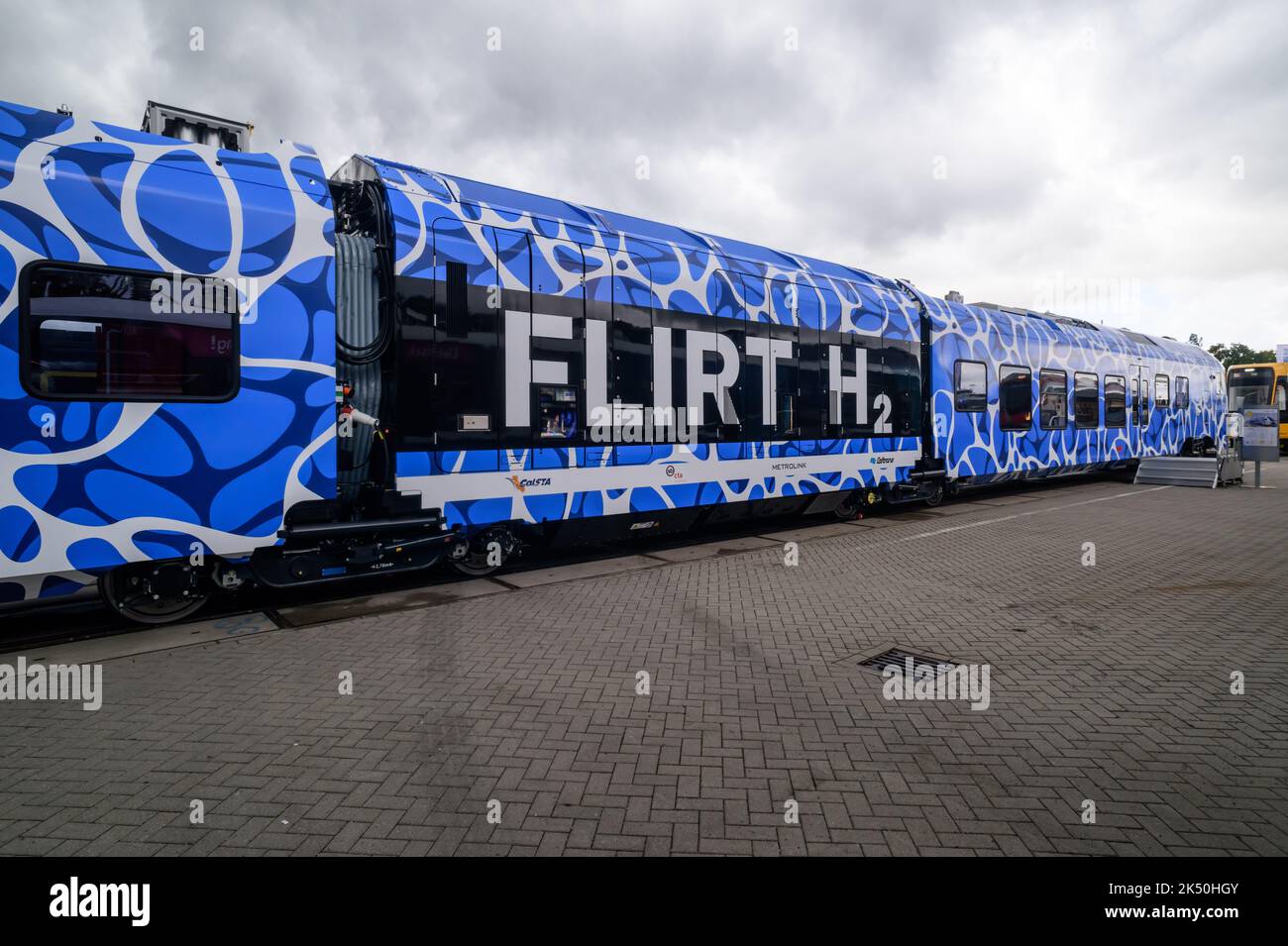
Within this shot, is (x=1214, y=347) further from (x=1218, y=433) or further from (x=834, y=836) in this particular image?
(x=834, y=836)

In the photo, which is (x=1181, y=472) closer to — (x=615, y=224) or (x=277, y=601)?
(x=615, y=224)

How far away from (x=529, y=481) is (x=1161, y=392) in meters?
21.7

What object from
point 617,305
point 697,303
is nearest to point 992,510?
point 697,303

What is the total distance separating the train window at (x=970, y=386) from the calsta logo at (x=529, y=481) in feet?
30.3

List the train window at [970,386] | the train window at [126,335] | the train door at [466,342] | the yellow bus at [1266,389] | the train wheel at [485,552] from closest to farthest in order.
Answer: the train window at [126,335], the train door at [466,342], the train wheel at [485,552], the train window at [970,386], the yellow bus at [1266,389]

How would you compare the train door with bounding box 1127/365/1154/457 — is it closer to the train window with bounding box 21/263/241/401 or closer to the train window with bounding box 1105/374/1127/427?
the train window with bounding box 1105/374/1127/427

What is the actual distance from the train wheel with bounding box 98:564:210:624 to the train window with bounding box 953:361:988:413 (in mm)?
12758

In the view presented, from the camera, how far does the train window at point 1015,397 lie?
1479 centimetres

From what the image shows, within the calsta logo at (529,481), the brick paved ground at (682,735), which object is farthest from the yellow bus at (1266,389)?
the calsta logo at (529,481)

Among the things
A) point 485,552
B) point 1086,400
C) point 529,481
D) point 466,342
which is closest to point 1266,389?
point 1086,400

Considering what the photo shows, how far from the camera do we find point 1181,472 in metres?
18.8

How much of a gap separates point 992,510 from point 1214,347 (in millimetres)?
97436

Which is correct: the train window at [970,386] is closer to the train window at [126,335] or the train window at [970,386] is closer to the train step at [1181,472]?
the train step at [1181,472]
